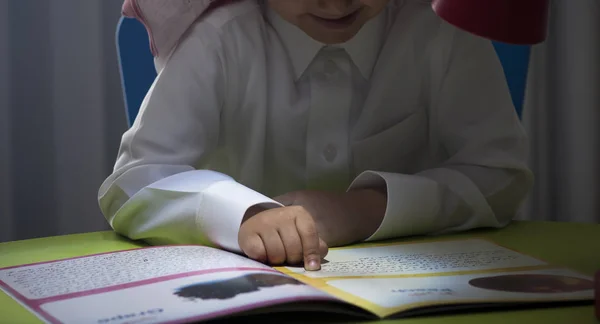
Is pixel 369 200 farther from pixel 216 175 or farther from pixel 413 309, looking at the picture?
pixel 413 309

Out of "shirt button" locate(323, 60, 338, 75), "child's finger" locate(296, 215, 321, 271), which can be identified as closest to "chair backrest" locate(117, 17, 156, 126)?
"shirt button" locate(323, 60, 338, 75)

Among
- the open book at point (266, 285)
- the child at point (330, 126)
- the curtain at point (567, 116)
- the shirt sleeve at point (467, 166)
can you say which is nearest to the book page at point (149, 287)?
the open book at point (266, 285)

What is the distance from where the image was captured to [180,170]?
31.4 inches

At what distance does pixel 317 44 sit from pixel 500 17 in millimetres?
498

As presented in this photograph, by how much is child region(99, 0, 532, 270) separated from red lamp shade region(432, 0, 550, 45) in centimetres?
34

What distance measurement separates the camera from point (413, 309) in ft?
1.51

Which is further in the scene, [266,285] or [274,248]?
[274,248]

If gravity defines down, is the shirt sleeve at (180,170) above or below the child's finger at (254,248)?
above

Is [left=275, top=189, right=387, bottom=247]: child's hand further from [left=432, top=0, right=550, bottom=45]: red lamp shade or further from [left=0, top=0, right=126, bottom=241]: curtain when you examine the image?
[left=0, top=0, right=126, bottom=241]: curtain

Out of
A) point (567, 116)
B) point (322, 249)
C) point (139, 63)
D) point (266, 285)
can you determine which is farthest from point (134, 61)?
point (567, 116)

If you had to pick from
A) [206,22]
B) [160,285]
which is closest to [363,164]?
[206,22]

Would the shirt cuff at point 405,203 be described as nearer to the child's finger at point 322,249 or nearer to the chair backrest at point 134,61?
the child's finger at point 322,249

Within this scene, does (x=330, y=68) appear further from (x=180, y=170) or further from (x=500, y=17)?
(x=500, y=17)

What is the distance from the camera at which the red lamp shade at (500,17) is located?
0.41 metres
